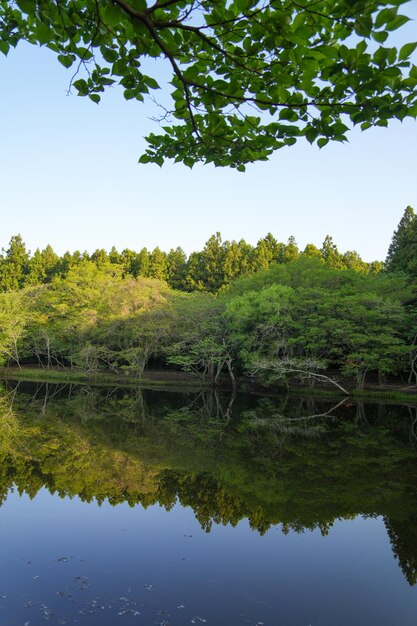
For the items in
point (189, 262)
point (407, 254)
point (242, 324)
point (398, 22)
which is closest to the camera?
point (398, 22)

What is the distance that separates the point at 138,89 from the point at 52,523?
6.77 meters

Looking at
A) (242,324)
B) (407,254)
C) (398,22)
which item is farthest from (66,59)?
(407,254)

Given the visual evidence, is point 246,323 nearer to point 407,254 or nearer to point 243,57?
point 407,254

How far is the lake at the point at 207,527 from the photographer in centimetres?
484

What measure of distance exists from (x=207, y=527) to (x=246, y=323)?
18634mm

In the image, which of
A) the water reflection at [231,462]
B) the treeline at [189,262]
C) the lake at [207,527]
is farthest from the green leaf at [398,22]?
the treeline at [189,262]

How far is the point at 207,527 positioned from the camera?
23.3 ft

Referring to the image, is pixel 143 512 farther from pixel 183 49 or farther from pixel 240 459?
pixel 183 49

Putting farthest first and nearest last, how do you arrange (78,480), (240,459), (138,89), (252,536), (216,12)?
1. (240,459)
2. (78,480)
3. (252,536)
4. (138,89)
5. (216,12)

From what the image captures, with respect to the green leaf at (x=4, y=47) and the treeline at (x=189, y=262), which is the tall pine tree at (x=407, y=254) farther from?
the green leaf at (x=4, y=47)

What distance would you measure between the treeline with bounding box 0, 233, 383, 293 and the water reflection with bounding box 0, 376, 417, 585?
Result: 102 feet

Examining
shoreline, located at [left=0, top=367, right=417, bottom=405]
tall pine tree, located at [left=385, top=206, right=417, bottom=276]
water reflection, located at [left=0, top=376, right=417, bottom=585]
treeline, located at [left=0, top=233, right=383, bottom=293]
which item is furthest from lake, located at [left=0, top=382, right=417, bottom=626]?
treeline, located at [left=0, top=233, right=383, bottom=293]

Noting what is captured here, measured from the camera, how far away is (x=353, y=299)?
888 inches

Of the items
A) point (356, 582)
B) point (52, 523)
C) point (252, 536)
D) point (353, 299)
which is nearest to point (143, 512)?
point (52, 523)
